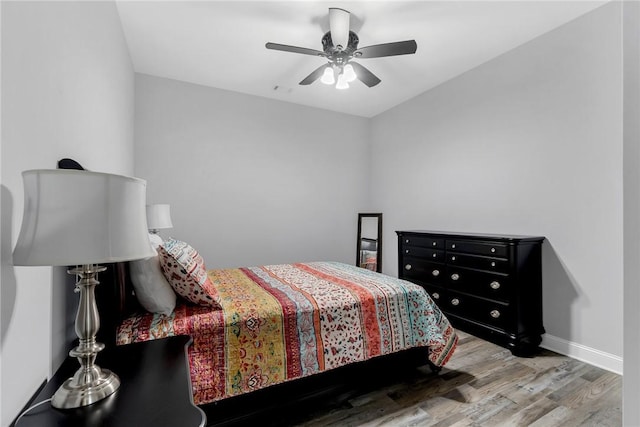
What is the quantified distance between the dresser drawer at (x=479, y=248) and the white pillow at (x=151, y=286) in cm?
250

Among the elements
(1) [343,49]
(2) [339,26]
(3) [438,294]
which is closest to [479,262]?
(3) [438,294]

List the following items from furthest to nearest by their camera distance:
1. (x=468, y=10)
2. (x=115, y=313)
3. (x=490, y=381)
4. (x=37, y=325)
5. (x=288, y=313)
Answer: (x=468, y=10)
(x=490, y=381)
(x=288, y=313)
(x=115, y=313)
(x=37, y=325)

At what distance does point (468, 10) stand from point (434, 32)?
33cm

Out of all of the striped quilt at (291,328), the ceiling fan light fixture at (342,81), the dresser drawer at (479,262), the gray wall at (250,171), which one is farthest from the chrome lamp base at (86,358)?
the gray wall at (250,171)

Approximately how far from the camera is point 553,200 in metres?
2.54

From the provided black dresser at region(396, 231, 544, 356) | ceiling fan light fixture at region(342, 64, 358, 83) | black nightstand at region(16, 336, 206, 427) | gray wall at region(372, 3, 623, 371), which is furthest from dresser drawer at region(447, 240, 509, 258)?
black nightstand at region(16, 336, 206, 427)

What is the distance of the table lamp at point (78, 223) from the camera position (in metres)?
0.68

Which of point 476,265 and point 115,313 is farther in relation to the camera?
point 476,265

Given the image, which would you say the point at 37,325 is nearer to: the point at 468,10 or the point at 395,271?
the point at 468,10

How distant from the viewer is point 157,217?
2.73 metres

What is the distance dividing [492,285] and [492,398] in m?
0.99

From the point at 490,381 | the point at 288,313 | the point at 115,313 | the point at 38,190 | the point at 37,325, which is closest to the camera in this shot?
the point at 38,190

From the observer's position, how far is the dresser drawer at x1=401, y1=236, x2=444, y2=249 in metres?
3.09

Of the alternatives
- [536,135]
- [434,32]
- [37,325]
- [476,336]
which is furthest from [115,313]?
[536,135]
